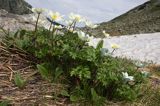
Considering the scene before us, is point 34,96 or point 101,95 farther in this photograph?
point 101,95

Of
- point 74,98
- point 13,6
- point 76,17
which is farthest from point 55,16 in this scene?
point 13,6

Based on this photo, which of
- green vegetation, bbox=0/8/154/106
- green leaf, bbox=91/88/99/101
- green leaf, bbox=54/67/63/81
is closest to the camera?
green leaf, bbox=91/88/99/101

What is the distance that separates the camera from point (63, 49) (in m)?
6.09

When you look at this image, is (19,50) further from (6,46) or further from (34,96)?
(34,96)

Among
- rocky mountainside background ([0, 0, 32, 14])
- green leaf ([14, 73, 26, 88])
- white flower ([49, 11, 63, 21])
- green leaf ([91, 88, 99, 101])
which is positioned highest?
rocky mountainside background ([0, 0, 32, 14])

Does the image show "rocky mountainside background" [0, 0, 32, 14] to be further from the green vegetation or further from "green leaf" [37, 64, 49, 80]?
"green leaf" [37, 64, 49, 80]

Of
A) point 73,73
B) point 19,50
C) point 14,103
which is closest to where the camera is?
point 14,103

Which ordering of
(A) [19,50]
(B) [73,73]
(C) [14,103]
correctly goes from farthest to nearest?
(A) [19,50] → (B) [73,73] → (C) [14,103]

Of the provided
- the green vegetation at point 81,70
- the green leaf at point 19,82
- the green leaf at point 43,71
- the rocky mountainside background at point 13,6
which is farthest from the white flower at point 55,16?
the rocky mountainside background at point 13,6

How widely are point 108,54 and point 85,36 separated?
17.0 inches

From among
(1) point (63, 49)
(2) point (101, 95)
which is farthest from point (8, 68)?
(2) point (101, 95)

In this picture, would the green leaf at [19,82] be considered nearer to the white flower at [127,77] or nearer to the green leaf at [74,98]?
→ the green leaf at [74,98]

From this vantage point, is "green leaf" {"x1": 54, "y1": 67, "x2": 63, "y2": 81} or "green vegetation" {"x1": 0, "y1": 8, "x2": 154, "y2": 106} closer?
"green vegetation" {"x1": 0, "y1": 8, "x2": 154, "y2": 106}

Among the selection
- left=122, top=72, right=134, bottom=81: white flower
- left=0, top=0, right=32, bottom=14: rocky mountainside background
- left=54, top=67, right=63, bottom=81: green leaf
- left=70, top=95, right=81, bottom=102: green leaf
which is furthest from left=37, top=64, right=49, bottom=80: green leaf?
left=0, top=0, right=32, bottom=14: rocky mountainside background
